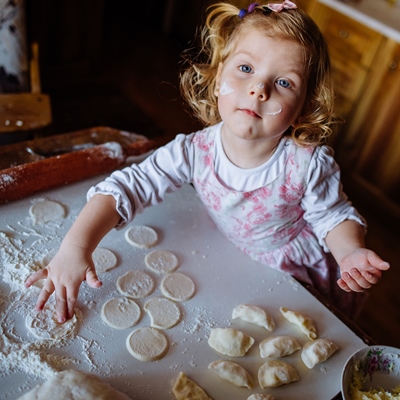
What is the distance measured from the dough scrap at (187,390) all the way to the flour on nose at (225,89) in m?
0.53

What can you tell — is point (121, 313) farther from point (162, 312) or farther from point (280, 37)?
point (280, 37)

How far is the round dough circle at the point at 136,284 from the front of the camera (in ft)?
2.91

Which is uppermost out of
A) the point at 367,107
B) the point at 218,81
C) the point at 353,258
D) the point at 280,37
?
the point at 280,37

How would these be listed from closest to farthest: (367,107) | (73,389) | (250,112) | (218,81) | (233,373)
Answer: (73,389) → (233,373) → (250,112) → (218,81) → (367,107)

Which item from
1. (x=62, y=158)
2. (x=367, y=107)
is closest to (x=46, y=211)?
(x=62, y=158)

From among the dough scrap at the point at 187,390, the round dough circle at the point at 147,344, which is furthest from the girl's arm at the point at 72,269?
the dough scrap at the point at 187,390

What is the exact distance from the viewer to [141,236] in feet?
3.32

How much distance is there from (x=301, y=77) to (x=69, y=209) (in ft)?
1.90

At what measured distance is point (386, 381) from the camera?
0.83m

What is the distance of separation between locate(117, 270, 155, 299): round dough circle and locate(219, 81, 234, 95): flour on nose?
0.40m

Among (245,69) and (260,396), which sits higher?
(245,69)

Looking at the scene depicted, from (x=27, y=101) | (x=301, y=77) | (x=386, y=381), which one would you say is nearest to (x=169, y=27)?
(x=27, y=101)

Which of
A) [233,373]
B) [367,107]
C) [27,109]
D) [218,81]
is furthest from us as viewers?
[367,107]

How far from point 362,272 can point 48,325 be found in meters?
0.58
